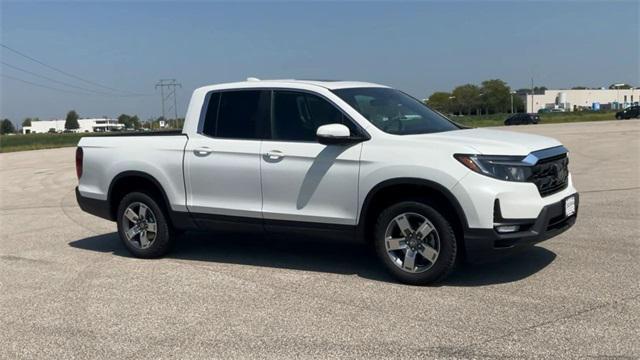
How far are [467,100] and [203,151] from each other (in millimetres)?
147339

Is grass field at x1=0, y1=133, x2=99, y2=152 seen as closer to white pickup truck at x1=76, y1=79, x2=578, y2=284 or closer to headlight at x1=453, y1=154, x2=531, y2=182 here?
white pickup truck at x1=76, y1=79, x2=578, y2=284

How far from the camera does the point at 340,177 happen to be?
5.97 m

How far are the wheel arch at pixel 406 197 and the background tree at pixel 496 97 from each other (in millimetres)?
148356

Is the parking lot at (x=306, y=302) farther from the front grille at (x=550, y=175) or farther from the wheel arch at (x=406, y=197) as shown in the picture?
the front grille at (x=550, y=175)

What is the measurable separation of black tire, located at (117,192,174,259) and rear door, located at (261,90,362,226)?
1.40 metres

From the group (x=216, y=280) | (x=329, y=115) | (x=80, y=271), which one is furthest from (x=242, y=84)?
(x=80, y=271)

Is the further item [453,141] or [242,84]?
[242,84]

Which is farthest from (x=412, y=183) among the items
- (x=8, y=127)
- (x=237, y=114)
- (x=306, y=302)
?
(x=8, y=127)

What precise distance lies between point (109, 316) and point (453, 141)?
3.23 metres

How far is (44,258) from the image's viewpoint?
7594 mm

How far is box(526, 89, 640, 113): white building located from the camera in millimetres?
156625

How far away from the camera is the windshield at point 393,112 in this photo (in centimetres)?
613

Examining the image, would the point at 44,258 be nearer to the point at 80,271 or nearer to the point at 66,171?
the point at 80,271

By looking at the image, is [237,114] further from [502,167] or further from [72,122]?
[72,122]
